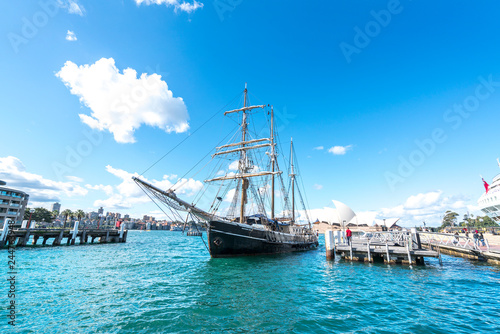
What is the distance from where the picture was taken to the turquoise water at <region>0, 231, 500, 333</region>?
7.65 meters

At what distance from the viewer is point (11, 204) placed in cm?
6072

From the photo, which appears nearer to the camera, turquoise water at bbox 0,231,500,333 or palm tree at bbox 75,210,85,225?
turquoise water at bbox 0,231,500,333

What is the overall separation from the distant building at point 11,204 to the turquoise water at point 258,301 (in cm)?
6492

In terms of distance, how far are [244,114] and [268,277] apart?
25.1m

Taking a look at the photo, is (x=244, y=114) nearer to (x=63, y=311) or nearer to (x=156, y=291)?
(x=156, y=291)

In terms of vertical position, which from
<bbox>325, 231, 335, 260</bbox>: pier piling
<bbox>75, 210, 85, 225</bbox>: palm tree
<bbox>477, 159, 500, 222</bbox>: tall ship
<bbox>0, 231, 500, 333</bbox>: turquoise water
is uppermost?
<bbox>477, 159, 500, 222</bbox>: tall ship

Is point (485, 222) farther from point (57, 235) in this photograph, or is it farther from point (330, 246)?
point (57, 235)

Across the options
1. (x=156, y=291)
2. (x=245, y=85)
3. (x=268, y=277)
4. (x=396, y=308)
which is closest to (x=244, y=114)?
(x=245, y=85)

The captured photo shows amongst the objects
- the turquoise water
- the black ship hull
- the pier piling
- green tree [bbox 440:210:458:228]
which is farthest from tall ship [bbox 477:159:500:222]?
green tree [bbox 440:210:458:228]

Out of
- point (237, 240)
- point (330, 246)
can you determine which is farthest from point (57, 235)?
point (330, 246)

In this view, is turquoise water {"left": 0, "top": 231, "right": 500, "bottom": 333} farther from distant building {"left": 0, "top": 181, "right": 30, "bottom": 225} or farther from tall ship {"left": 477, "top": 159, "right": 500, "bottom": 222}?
distant building {"left": 0, "top": 181, "right": 30, "bottom": 225}

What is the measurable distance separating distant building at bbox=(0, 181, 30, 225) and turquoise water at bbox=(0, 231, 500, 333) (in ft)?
213

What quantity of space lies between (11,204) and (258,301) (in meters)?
84.8

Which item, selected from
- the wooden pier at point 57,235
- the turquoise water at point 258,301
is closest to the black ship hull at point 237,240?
the turquoise water at point 258,301
